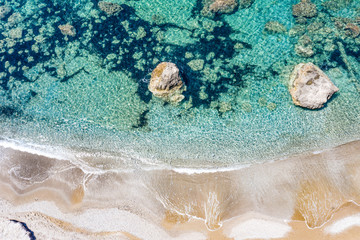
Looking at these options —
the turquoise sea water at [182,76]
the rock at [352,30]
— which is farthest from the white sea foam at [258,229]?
the rock at [352,30]

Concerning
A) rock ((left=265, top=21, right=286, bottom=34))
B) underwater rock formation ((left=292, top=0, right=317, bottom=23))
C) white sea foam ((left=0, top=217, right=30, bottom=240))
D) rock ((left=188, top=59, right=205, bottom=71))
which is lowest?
white sea foam ((left=0, top=217, right=30, bottom=240))

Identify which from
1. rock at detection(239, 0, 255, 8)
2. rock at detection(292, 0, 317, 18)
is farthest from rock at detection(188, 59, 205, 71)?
rock at detection(292, 0, 317, 18)

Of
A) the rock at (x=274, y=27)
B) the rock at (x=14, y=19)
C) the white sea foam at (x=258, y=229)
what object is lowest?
the white sea foam at (x=258, y=229)

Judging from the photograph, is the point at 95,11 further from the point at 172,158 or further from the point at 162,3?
the point at 172,158

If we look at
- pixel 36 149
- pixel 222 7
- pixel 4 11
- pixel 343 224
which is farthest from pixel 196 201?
pixel 4 11

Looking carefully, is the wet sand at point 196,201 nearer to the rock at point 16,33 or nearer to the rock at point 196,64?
the rock at point 196,64

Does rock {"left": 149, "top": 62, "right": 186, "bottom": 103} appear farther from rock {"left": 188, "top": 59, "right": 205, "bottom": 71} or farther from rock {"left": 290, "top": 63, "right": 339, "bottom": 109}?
rock {"left": 290, "top": 63, "right": 339, "bottom": 109}
